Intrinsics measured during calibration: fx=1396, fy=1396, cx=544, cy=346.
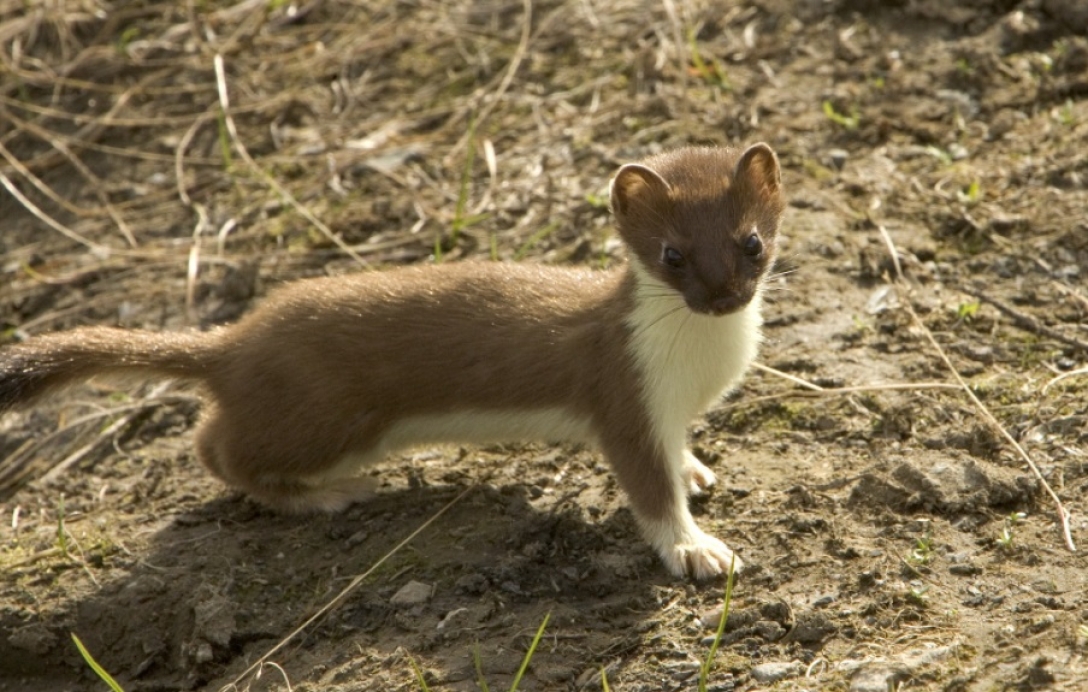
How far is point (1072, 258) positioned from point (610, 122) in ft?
7.41

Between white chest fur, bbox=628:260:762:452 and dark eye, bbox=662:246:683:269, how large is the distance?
97 millimetres

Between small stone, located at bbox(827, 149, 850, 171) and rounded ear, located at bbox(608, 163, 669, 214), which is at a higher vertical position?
rounded ear, located at bbox(608, 163, 669, 214)

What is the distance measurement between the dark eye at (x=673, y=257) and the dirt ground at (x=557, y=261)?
0.85 metres

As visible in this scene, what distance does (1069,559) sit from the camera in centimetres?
381

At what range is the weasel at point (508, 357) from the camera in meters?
4.14

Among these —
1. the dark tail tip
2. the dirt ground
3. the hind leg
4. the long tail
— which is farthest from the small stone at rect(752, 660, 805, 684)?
the dark tail tip

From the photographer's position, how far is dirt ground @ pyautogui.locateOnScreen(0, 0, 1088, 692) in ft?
12.8

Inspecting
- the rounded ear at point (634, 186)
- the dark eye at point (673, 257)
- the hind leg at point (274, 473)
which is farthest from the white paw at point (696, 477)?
the hind leg at point (274, 473)

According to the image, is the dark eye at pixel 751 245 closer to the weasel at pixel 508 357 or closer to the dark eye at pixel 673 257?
the weasel at pixel 508 357

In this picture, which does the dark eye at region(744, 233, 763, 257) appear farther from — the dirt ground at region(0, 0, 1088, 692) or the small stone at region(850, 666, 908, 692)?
the small stone at region(850, 666, 908, 692)

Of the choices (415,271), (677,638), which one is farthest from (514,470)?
(677,638)

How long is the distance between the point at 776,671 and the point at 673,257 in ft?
3.99

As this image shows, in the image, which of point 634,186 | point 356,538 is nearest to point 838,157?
point 634,186

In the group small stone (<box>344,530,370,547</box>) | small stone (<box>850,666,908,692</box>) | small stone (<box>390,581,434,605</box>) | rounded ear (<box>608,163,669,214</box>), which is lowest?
small stone (<box>344,530,370,547</box>)
